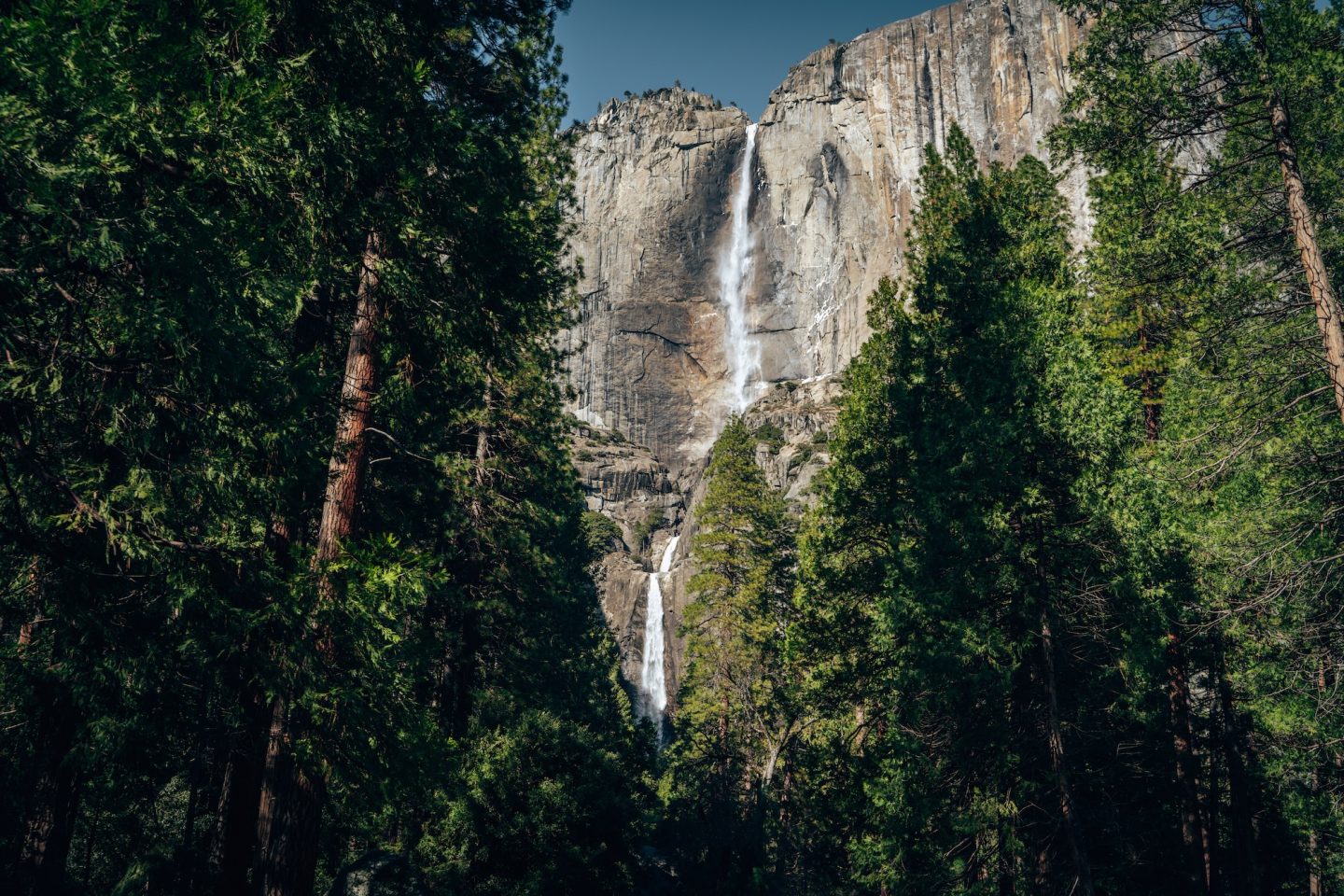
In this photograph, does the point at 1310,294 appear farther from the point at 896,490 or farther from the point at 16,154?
the point at 16,154

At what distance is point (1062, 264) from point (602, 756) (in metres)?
11.0

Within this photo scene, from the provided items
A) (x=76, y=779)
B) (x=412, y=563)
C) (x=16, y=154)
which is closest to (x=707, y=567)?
(x=76, y=779)

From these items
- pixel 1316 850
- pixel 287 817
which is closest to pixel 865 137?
pixel 1316 850

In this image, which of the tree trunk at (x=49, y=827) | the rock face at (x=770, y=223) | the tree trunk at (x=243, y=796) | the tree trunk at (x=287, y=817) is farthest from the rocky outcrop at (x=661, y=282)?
the tree trunk at (x=287, y=817)

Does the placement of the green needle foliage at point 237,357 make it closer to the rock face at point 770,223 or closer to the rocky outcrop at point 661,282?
the rock face at point 770,223

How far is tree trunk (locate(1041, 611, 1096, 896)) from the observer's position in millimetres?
8605

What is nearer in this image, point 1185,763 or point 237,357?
point 237,357

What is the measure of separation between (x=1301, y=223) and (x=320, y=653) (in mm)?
9054

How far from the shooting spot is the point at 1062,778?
8.92 m

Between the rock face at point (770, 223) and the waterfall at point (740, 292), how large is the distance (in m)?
0.80

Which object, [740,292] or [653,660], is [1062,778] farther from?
[740,292]

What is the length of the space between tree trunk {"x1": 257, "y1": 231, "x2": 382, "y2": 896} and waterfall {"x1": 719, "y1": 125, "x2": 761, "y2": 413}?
262ft

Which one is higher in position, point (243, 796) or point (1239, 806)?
point (243, 796)

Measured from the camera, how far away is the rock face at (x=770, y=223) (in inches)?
2837
